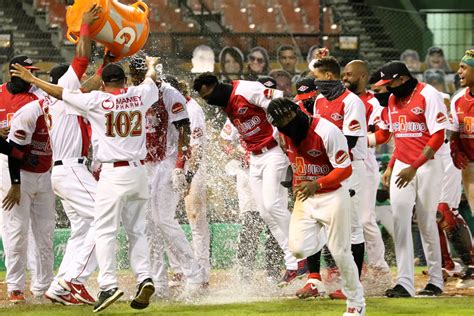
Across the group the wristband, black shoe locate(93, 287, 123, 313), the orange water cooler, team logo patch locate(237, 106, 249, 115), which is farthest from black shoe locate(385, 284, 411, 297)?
the wristband

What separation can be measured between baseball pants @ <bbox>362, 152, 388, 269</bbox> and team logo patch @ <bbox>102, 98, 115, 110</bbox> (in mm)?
3394

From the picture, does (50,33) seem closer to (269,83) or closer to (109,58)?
(269,83)

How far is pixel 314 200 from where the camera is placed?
877cm

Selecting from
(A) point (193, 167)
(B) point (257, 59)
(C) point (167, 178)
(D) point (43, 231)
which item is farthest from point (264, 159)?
(B) point (257, 59)

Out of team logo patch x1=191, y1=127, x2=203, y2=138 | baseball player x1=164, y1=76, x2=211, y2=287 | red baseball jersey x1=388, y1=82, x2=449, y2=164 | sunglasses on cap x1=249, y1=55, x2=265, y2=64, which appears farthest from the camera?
sunglasses on cap x1=249, y1=55, x2=265, y2=64

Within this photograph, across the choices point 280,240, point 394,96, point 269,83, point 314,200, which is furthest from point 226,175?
point 314,200

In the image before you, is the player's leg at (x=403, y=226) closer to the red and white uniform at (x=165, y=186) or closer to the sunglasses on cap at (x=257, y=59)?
the red and white uniform at (x=165, y=186)

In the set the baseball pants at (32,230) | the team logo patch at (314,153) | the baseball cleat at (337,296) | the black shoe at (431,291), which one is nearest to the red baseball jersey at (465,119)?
the black shoe at (431,291)

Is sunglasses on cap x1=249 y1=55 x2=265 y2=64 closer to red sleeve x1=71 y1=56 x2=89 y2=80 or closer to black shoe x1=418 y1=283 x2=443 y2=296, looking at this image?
black shoe x1=418 y1=283 x2=443 y2=296

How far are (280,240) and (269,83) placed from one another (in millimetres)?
2155

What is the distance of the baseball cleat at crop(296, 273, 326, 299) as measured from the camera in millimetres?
10039

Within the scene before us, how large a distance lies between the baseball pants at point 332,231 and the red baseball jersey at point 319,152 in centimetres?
11

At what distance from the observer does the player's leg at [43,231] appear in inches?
428

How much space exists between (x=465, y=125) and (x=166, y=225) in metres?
3.21
